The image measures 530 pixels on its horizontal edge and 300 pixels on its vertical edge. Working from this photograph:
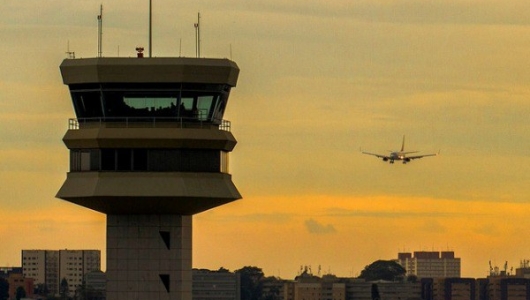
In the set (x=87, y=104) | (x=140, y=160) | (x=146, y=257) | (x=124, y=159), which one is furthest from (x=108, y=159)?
(x=146, y=257)

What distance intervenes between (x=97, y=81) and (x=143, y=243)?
11.6 meters

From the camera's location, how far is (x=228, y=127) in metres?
162

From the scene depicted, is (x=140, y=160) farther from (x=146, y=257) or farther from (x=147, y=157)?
(x=146, y=257)

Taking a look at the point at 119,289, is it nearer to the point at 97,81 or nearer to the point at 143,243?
the point at 143,243

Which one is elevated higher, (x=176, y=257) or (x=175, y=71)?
(x=175, y=71)

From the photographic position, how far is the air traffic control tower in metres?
157

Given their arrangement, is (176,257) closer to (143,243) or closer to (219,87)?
(143,243)

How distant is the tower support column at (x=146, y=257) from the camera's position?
15912 cm

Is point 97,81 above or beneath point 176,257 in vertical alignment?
above

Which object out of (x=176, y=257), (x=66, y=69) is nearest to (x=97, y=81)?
(x=66, y=69)

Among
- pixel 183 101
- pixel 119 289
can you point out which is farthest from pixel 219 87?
pixel 119 289

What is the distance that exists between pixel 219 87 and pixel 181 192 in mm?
8437

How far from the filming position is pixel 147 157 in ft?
518

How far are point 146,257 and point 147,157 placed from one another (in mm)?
A: 7076
